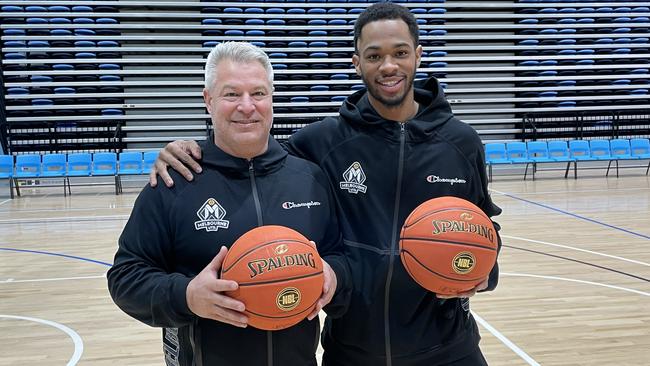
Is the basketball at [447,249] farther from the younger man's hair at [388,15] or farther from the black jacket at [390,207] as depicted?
the younger man's hair at [388,15]

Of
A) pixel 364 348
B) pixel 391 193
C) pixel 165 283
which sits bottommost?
pixel 364 348

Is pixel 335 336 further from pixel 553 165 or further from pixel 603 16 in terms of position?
pixel 603 16

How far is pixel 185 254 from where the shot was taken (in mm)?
1433

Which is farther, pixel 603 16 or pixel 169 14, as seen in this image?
pixel 603 16

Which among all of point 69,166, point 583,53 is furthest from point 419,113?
point 583,53

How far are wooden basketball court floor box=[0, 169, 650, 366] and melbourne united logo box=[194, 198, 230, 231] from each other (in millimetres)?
2032

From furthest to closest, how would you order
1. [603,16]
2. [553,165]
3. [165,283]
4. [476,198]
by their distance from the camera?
[603,16] < [553,165] < [476,198] < [165,283]

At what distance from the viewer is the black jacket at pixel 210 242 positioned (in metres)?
1.36

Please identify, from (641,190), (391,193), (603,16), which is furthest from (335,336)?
(603,16)

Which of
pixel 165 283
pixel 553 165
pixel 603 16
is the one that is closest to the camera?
pixel 165 283

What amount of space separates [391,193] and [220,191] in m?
0.51

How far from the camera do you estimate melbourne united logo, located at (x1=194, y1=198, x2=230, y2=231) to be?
4.68 feet

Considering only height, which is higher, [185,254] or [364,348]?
[185,254]

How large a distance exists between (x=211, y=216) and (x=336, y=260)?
0.35m
